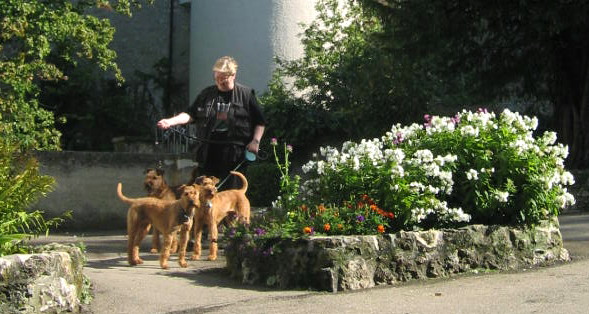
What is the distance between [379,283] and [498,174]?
1.75 meters

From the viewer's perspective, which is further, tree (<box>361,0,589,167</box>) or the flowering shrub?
tree (<box>361,0,589,167</box>)

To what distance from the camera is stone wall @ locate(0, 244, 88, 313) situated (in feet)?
19.1

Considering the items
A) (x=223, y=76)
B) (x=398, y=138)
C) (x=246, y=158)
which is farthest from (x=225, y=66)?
(x=398, y=138)

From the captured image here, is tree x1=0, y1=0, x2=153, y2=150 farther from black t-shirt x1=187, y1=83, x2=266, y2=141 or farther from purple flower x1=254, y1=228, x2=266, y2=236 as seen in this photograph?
purple flower x1=254, y1=228, x2=266, y2=236

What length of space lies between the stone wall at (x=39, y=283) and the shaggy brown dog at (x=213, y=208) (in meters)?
2.26

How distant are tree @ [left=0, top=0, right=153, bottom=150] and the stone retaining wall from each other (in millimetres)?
8463

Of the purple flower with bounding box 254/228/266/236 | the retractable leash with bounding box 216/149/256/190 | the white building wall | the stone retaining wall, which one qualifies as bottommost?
the stone retaining wall

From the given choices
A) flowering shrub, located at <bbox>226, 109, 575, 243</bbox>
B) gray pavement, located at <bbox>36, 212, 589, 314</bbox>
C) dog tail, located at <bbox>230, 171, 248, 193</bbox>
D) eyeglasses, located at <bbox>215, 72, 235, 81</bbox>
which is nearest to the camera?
gray pavement, located at <bbox>36, 212, 589, 314</bbox>

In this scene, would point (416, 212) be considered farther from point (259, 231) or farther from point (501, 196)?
point (259, 231)

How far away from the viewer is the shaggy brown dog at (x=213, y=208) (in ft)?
27.7

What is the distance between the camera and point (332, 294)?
698 cm

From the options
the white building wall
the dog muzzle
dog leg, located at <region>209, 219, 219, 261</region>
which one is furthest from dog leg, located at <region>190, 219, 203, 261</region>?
the white building wall

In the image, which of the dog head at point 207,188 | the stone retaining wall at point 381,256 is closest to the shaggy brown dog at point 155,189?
the dog head at point 207,188

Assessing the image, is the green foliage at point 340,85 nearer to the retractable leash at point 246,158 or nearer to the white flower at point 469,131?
the retractable leash at point 246,158
